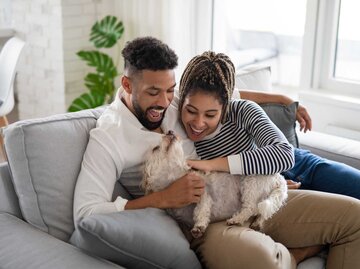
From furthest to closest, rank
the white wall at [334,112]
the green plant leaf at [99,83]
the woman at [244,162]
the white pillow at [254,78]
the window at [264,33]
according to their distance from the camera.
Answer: the green plant leaf at [99,83] < the window at [264,33] < the white wall at [334,112] < the white pillow at [254,78] < the woman at [244,162]

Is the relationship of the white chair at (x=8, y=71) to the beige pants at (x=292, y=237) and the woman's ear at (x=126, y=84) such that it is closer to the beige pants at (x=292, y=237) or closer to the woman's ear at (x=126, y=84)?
the woman's ear at (x=126, y=84)

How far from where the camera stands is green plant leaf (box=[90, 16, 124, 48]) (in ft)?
11.7

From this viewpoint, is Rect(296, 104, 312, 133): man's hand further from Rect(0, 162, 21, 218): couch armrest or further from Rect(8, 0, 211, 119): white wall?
Rect(8, 0, 211, 119): white wall

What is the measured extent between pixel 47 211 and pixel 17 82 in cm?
289

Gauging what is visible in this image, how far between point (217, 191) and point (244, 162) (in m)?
0.12

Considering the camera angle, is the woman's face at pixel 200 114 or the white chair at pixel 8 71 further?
the white chair at pixel 8 71

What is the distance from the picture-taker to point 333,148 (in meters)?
2.20

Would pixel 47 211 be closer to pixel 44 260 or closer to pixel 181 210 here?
pixel 44 260

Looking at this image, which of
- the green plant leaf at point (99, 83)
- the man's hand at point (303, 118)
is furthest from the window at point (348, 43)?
the green plant leaf at point (99, 83)

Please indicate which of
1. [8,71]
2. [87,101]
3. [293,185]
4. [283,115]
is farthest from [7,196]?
[87,101]

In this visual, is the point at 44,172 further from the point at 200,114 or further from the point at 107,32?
the point at 107,32

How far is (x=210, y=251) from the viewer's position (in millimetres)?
1560

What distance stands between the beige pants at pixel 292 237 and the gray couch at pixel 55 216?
7 centimetres

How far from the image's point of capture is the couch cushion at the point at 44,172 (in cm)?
159
